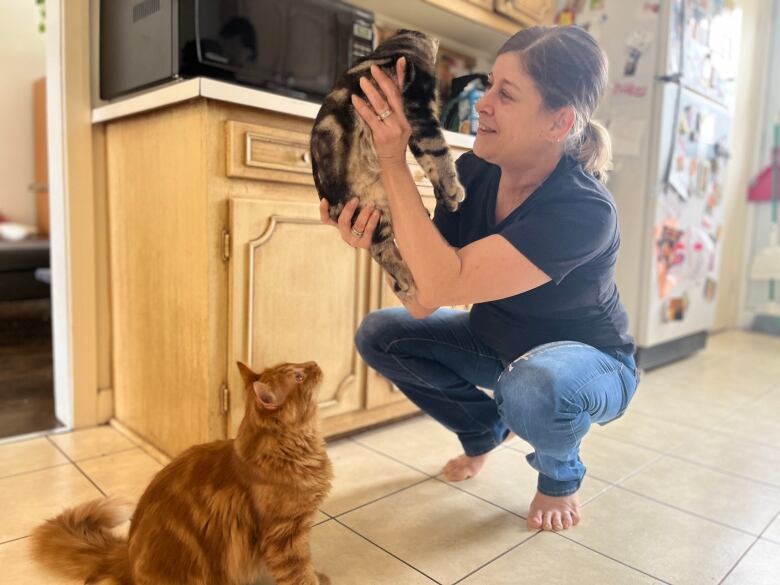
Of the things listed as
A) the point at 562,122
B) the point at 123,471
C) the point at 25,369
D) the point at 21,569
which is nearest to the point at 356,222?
the point at 562,122

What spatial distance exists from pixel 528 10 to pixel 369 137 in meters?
1.80

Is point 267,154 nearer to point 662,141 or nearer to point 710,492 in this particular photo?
point 710,492

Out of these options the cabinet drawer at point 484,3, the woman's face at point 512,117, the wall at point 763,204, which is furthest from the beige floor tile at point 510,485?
the wall at point 763,204

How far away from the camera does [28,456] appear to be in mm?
1509

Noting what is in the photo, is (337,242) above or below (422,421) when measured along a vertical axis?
above

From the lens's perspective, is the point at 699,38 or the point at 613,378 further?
the point at 699,38

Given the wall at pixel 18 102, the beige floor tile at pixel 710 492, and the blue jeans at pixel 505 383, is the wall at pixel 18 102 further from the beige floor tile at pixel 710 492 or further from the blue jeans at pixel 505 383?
the beige floor tile at pixel 710 492

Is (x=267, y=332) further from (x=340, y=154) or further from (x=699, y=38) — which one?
(x=699, y=38)

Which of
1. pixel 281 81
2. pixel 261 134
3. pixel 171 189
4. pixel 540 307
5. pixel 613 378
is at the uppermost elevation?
pixel 281 81

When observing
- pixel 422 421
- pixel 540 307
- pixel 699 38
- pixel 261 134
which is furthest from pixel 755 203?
pixel 261 134

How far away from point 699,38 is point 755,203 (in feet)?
5.60

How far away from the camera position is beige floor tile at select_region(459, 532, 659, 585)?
42.3 inches

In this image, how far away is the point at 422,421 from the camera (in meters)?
1.90

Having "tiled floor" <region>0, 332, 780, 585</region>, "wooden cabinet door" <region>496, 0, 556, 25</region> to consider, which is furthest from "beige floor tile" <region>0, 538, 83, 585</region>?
"wooden cabinet door" <region>496, 0, 556, 25</region>
